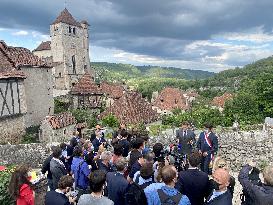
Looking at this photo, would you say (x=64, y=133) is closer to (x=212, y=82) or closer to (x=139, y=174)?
(x=139, y=174)

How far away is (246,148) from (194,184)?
10934 mm

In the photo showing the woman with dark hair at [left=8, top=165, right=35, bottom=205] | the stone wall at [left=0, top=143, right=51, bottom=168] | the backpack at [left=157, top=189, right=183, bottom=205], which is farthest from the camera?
the stone wall at [left=0, top=143, right=51, bottom=168]

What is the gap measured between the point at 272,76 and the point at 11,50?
26.0 m

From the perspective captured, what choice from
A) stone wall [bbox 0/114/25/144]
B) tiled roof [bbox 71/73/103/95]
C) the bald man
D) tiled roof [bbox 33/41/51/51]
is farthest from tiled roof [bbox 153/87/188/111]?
the bald man

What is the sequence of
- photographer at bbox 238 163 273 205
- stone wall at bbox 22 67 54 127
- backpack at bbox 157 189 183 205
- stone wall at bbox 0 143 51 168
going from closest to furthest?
photographer at bbox 238 163 273 205 < backpack at bbox 157 189 183 205 < stone wall at bbox 0 143 51 168 < stone wall at bbox 22 67 54 127

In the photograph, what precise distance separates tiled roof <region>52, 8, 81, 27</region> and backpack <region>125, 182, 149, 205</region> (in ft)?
171

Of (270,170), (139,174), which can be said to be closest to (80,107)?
(139,174)

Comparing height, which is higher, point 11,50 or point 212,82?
Result: point 11,50

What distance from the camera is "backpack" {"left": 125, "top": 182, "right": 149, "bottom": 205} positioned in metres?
6.02

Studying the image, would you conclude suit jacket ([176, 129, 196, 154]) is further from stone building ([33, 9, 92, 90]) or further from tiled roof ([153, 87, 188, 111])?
tiled roof ([153, 87, 188, 111])

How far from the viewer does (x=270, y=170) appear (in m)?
5.21

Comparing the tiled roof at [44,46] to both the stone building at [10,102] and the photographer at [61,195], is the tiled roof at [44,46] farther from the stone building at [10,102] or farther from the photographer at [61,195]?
the photographer at [61,195]

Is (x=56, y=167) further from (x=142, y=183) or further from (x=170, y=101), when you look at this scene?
→ (x=170, y=101)

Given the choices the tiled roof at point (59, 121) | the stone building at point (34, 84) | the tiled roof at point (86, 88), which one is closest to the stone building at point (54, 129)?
the tiled roof at point (59, 121)
